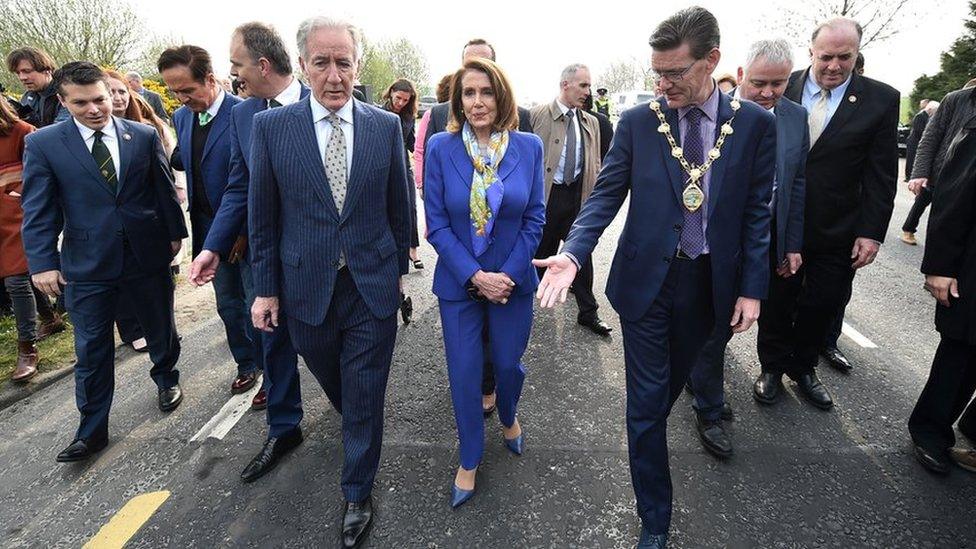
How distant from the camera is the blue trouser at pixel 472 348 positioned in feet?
8.09

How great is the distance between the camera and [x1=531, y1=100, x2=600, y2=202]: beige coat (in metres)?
4.23

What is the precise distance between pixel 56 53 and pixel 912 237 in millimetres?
31462

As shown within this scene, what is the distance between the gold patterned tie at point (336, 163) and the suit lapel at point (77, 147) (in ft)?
5.68

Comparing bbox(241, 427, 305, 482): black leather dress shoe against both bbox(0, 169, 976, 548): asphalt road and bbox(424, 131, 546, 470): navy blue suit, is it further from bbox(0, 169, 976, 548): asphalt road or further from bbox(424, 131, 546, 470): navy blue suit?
bbox(424, 131, 546, 470): navy blue suit

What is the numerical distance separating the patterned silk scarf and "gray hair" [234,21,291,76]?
1.19 metres

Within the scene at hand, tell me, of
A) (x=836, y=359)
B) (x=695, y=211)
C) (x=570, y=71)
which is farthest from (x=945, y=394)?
(x=570, y=71)

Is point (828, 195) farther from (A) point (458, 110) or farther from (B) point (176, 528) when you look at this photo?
(B) point (176, 528)

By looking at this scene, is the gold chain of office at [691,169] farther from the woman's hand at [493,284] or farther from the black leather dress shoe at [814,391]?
the black leather dress shoe at [814,391]

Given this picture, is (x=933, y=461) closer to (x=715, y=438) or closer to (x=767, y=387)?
(x=767, y=387)

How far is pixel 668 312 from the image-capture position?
2150 millimetres

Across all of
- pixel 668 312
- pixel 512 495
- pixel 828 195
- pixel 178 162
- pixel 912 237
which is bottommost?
pixel 912 237

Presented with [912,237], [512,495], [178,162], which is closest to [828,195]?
[512,495]

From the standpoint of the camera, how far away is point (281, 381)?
9.21ft

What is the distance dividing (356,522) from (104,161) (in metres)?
2.53
